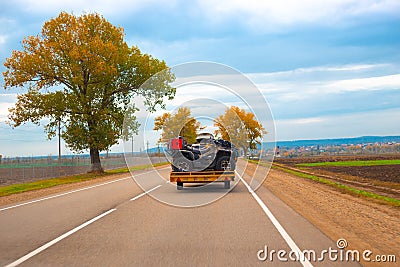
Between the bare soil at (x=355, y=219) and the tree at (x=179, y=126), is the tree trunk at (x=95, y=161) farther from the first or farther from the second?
the bare soil at (x=355, y=219)

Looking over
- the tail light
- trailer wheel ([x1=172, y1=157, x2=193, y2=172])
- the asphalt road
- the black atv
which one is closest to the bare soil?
the asphalt road

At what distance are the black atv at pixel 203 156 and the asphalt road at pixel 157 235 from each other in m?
4.13

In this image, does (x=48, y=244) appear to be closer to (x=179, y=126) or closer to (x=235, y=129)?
(x=179, y=126)

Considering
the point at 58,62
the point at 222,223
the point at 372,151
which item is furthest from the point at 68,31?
the point at 372,151

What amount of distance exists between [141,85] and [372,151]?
89948 millimetres

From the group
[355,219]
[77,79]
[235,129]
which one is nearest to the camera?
[355,219]

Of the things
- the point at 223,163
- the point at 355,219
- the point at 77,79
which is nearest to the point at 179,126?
the point at 223,163

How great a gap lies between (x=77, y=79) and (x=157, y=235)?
34269 millimetres

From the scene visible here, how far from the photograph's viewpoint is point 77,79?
140ft

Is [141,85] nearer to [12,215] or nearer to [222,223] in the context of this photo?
[12,215]

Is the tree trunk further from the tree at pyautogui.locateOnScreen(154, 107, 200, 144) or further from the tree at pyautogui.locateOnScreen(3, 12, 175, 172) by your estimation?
the tree at pyautogui.locateOnScreen(154, 107, 200, 144)

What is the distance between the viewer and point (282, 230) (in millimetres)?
10891

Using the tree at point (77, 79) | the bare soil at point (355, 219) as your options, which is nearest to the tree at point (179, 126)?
the bare soil at point (355, 219)

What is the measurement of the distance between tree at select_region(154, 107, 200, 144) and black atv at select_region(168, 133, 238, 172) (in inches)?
20.1
